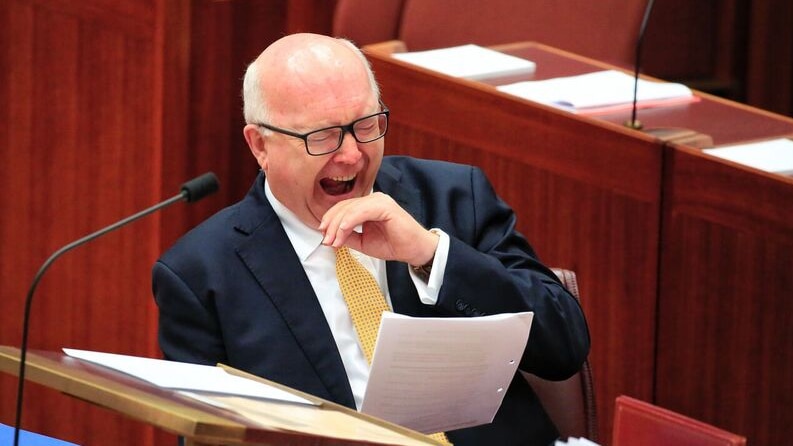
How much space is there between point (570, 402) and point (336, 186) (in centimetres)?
58

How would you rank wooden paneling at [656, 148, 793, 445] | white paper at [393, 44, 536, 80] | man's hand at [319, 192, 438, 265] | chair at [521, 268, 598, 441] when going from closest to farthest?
man's hand at [319, 192, 438, 265] < chair at [521, 268, 598, 441] < wooden paneling at [656, 148, 793, 445] < white paper at [393, 44, 536, 80]

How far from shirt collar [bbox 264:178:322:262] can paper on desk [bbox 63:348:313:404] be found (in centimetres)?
50

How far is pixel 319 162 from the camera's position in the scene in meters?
2.46

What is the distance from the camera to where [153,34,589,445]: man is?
2436mm

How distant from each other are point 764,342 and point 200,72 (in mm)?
1681

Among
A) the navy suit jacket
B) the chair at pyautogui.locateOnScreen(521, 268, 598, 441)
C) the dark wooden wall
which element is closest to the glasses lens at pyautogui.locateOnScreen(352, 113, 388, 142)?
the navy suit jacket

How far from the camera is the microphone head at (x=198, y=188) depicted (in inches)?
86.4

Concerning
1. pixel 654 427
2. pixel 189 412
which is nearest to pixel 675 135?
pixel 654 427

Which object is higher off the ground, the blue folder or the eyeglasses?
the eyeglasses

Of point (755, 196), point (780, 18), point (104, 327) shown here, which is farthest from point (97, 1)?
point (780, 18)

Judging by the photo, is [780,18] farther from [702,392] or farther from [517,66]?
[702,392]

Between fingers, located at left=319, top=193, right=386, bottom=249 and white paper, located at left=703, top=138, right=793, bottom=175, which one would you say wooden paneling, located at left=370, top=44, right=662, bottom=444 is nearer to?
white paper, located at left=703, top=138, right=793, bottom=175

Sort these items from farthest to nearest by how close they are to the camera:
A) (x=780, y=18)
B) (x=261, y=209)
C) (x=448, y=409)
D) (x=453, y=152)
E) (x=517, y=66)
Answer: (x=780, y=18)
(x=517, y=66)
(x=453, y=152)
(x=261, y=209)
(x=448, y=409)

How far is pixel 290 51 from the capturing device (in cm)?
247
